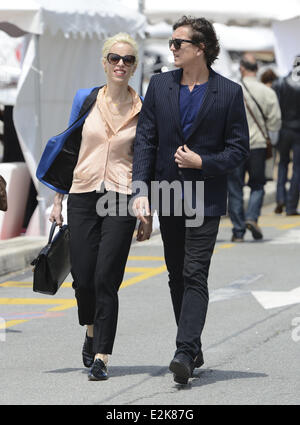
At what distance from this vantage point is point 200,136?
247 inches

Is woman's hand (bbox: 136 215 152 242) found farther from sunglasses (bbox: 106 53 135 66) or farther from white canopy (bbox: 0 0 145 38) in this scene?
white canopy (bbox: 0 0 145 38)

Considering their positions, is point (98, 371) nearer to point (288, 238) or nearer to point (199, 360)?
point (199, 360)

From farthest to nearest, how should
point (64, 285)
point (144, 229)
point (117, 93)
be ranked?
point (64, 285), point (117, 93), point (144, 229)

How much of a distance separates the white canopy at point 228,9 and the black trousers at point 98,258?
38.8 ft

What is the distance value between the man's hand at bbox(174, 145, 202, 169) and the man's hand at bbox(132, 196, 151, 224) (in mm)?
257

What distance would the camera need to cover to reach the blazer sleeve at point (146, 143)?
6.28 metres

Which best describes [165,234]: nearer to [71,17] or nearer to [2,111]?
[71,17]

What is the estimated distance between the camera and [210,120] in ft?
20.5

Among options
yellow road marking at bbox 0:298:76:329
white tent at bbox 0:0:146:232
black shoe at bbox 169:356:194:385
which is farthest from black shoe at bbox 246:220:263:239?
black shoe at bbox 169:356:194:385

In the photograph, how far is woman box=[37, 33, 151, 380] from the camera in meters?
6.41

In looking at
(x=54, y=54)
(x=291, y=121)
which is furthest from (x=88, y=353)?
(x=291, y=121)

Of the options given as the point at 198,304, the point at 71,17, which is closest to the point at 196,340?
the point at 198,304

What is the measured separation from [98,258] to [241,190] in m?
7.07
